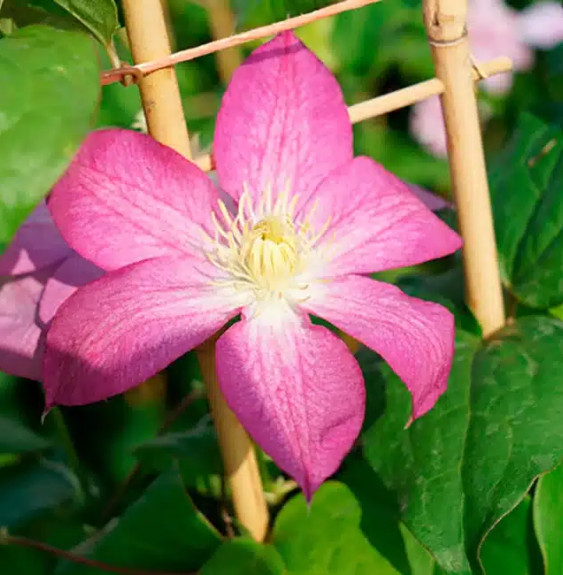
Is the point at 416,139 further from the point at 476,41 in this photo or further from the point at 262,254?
the point at 262,254

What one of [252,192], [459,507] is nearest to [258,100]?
[252,192]

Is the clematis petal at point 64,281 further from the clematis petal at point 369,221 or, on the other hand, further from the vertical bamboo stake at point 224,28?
the vertical bamboo stake at point 224,28

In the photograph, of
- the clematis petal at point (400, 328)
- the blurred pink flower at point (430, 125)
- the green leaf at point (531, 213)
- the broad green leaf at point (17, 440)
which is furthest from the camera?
the blurred pink flower at point (430, 125)

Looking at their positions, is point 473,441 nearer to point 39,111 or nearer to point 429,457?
→ point 429,457

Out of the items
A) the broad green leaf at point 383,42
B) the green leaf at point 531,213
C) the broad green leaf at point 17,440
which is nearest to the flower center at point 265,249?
the green leaf at point 531,213

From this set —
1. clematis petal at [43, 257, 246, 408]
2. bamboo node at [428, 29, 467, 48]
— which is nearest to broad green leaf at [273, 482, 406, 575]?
clematis petal at [43, 257, 246, 408]

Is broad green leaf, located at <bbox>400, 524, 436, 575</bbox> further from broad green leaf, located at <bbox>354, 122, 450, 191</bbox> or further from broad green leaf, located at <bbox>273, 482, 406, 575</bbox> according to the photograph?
broad green leaf, located at <bbox>354, 122, 450, 191</bbox>
